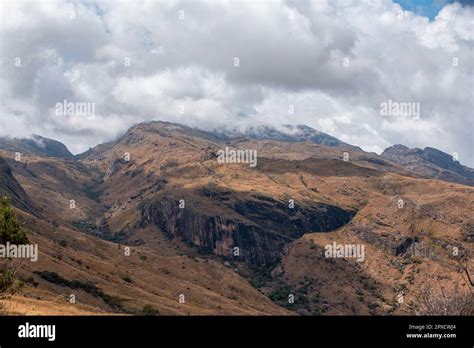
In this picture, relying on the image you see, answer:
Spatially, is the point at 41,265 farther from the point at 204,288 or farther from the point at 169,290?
the point at 204,288

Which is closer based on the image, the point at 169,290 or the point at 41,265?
the point at 41,265

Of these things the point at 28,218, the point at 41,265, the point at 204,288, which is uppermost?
the point at 28,218
